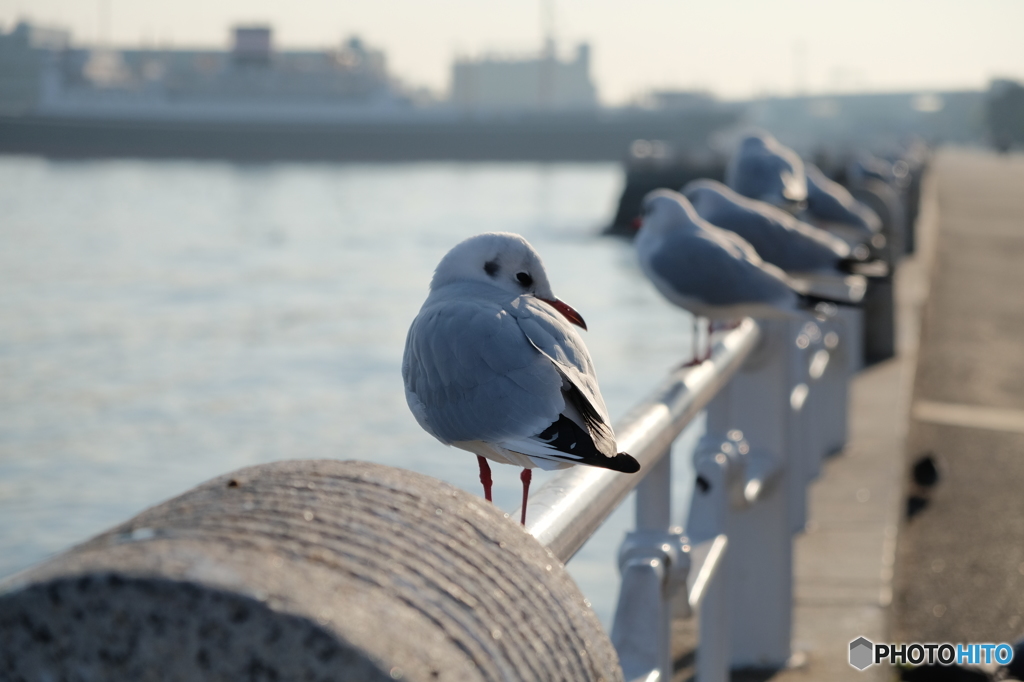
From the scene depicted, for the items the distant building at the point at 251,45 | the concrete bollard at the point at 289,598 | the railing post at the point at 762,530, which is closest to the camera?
the concrete bollard at the point at 289,598

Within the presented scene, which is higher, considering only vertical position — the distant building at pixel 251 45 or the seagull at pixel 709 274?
the distant building at pixel 251 45

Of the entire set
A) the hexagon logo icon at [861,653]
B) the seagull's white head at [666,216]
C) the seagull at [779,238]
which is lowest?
the hexagon logo icon at [861,653]

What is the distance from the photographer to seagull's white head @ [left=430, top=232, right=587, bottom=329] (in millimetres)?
1599

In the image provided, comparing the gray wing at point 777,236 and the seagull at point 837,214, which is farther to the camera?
the seagull at point 837,214

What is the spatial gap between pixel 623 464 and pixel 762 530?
1.59 meters

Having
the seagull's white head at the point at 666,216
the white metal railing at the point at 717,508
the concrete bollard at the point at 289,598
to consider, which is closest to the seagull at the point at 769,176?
the white metal railing at the point at 717,508

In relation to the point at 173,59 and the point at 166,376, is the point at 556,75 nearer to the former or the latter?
the point at 173,59

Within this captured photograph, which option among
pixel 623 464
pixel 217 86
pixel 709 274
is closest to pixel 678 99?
pixel 217 86

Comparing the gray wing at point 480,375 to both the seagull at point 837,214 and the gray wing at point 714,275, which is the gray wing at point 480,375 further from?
the seagull at point 837,214

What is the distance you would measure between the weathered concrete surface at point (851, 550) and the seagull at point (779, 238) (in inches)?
27.5

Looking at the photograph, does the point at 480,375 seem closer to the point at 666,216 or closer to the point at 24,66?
the point at 666,216

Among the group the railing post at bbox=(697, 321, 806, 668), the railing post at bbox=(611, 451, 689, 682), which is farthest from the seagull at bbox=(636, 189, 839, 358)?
the railing post at bbox=(611, 451, 689, 682)

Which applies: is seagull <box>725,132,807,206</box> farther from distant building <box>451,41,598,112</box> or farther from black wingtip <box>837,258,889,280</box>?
distant building <box>451,41,598,112</box>

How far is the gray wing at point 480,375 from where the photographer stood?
1387mm
